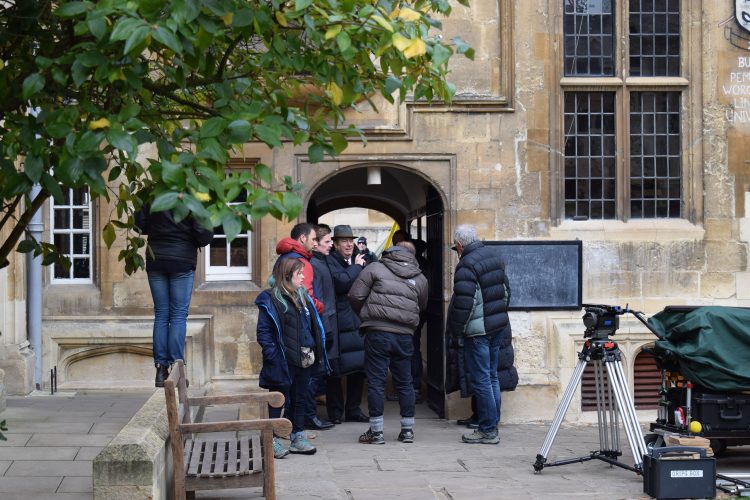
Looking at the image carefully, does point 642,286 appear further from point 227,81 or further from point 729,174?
point 227,81

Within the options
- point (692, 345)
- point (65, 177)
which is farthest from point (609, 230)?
point (65, 177)

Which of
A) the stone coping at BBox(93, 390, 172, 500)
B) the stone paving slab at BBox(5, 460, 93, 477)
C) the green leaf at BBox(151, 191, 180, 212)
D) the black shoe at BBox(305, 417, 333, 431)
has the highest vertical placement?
the green leaf at BBox(151, 191, 180, 212)

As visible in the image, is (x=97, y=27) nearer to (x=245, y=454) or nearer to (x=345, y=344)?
(x=245, y=454)

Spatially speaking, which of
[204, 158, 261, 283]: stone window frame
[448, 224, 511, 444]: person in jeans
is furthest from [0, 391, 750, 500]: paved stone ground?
[204, 158, 261, 283]: stone window frame

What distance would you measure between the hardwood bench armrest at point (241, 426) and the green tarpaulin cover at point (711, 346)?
4195mm

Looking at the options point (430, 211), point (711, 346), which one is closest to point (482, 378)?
point (711, 346)

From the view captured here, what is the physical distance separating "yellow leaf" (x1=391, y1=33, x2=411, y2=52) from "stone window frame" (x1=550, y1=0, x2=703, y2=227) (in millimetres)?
8217

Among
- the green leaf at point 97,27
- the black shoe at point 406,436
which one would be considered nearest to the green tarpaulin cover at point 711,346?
the black shoe at point 406,436

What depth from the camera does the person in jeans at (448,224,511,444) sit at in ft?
35.2

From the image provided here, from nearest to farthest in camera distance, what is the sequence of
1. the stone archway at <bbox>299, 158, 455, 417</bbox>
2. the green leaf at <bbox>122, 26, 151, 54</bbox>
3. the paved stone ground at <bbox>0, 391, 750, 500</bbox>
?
1. the green leaf at <bbox>122, 26, 151, 54</bbox>
2. the paved stone ground at <bbox>0, 391, 750, 500</bbox>
3. the stone archway at <bbox>299, 158, 455, 417</bbox>

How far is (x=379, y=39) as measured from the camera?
209 inches

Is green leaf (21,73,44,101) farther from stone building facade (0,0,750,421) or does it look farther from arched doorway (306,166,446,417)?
arched doorway (306,166,446,417)

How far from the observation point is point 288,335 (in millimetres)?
9562

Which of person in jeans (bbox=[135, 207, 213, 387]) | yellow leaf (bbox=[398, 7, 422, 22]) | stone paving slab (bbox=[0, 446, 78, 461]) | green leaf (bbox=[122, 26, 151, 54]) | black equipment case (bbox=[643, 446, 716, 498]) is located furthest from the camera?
person in jeans (bbox=[135, 207, 213, 387])
